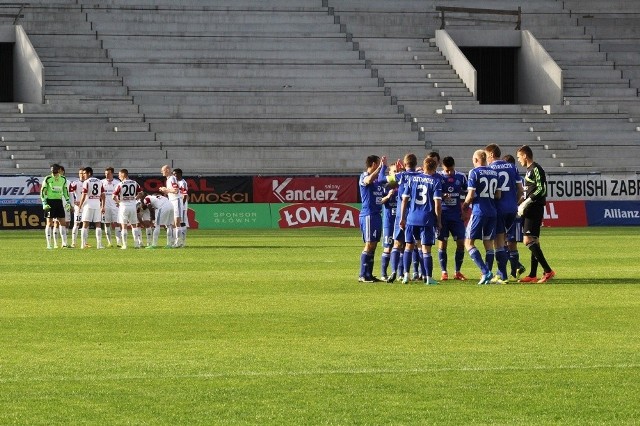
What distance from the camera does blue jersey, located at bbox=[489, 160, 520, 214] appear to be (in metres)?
20.8

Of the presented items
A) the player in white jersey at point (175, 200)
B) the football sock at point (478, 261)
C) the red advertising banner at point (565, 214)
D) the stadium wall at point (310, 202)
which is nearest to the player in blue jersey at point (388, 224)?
the football sock at point (478, 261)

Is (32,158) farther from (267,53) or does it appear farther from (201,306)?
(201,306)

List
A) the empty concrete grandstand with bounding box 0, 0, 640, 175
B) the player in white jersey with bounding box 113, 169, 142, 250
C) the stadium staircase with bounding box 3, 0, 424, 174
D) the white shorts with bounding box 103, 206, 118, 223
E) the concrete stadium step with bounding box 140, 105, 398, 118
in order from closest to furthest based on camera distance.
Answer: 1. the player in white jersey with bounding box 113, 169, 142, 250
2. the white shorts with bounding box 103, 206, 118, 223
3. the stadium staircase with bounding box 3, 0, 424, 174
4. the empty concrete grandstand with bounding box 0, 0, 640, 175
5. the concrete stadium step with bounding box 140, 105, 398, 118

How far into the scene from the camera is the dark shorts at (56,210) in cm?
3312

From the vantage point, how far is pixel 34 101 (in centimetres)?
5153

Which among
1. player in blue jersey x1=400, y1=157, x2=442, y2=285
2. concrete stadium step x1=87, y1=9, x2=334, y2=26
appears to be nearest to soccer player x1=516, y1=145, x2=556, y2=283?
player in blue jersey x1=400, y1=157, x2=442, y2=285

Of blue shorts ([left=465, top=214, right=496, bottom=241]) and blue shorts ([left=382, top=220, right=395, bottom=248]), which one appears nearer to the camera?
blue shorts ([left=465, top=214, right=496, bottom=241])

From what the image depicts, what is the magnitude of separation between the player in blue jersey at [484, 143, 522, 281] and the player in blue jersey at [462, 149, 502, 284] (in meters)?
0.13

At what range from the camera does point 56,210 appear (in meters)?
33.2

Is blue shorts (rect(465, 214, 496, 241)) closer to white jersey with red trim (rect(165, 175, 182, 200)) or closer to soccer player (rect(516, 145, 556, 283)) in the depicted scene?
soccer player (rect(516, 145, 556, 283))

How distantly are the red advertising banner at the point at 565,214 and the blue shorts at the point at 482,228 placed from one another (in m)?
25.1

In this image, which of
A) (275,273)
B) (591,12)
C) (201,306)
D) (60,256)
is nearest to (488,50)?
(591,12)

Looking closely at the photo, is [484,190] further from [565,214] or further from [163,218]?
[565,214]

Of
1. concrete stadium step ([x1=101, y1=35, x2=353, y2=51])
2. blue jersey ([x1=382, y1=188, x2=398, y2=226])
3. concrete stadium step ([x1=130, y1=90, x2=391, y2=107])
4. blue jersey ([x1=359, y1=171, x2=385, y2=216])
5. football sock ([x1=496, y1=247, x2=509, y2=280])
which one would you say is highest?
concrete stadium step ([x1=101, y1=35, x2=353, y2=51])
